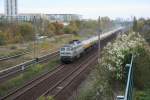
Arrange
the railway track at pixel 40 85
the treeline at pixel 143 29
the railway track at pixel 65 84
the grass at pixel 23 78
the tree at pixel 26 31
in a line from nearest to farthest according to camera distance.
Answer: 1. the railway track at pixel 40 85
2. the railway track at pixel 65 84
3. the grass at pixel 23 78
4. the treeline at pixel 143 29
5. the tree at pixel 26 31

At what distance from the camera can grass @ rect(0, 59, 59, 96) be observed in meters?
22.9

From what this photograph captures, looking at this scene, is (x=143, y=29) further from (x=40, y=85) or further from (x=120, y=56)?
(x=40, y=85)

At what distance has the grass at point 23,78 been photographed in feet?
75.3

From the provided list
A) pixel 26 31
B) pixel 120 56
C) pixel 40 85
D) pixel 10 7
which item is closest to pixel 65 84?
pixel 40 85

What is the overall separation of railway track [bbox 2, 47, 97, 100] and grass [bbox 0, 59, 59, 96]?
70 centimetres

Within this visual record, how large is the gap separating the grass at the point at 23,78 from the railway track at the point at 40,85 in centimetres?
70

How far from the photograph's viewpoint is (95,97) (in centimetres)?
1809

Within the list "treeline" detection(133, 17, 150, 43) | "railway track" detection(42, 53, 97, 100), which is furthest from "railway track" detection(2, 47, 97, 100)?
"treeline" detection(133, 17, 150, 43)

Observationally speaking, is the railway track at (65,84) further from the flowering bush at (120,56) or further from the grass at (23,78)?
the flowering bush at (120,56)

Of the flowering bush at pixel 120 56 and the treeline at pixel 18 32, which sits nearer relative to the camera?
the flowering bush at pixel 120 56

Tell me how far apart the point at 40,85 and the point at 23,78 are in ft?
9.29

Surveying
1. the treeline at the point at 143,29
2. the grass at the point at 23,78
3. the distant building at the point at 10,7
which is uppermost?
the distant building at the point at 10,7

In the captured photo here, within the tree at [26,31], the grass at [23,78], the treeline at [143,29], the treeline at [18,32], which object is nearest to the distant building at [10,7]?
the treeline at [18,32]

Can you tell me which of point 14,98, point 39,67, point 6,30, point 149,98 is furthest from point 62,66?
point 6,30
